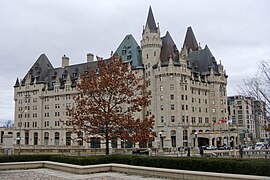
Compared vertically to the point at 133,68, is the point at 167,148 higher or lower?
lower

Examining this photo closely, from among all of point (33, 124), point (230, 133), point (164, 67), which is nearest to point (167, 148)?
point (164, 67)

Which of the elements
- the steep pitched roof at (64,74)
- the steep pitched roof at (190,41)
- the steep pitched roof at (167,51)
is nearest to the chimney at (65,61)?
the steep pitched roof at (64,74)

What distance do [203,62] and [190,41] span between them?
50.3 ft

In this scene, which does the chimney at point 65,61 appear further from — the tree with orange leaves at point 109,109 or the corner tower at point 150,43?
the tree with orange leaves at point 109,109

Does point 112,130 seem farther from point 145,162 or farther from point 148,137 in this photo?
point 145,162

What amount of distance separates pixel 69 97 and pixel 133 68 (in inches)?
920

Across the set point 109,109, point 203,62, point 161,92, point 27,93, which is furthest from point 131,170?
point 27,93

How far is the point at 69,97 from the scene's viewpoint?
3821 inches

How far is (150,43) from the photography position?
83.2 meters

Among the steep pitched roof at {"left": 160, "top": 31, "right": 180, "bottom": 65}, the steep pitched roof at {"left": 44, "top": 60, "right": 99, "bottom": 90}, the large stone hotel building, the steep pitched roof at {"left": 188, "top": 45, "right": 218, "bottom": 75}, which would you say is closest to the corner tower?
the large stone hotel building

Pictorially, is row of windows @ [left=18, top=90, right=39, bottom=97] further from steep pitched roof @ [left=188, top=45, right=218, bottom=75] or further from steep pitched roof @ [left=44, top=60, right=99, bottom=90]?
steep pitched roof @ [left=188, top=45, right=218, bottom=75]

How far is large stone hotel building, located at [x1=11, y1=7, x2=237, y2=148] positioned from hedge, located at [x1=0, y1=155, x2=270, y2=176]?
132 ft

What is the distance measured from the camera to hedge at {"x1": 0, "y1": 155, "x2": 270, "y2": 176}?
16703 millimetres

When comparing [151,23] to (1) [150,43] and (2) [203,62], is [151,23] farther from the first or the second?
(2) [203,62]
